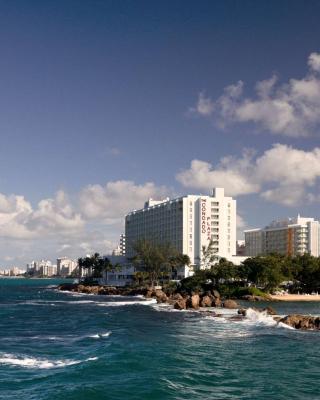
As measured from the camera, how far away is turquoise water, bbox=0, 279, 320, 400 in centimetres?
3834

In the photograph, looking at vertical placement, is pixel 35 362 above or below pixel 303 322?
below

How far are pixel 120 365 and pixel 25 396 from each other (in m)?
11.8

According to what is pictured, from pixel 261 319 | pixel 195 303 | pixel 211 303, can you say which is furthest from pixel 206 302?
pixel 261 319

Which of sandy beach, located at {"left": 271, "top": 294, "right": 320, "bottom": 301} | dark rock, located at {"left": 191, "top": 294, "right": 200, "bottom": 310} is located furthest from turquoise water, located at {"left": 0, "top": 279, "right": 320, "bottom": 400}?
sandy beach, located at {"left": 271, "top": 294, "right": 320, "bottom": 301}

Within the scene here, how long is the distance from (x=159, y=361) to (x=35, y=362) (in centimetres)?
1069

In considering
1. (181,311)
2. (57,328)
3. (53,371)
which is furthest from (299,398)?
(181,311)

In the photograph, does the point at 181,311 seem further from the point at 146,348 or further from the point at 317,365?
the point at 317,365

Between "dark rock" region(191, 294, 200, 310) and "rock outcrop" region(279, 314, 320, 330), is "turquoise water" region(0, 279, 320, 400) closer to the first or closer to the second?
"rock outcrop" region(279, 314, 320, 330)

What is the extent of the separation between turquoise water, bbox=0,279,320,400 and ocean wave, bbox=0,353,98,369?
3.3 inches

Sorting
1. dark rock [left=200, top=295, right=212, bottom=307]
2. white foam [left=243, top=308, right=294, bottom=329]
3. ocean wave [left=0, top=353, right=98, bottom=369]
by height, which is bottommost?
dark rock [left=200, top=295, right=212, bottom=307]

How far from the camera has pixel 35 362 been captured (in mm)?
48031

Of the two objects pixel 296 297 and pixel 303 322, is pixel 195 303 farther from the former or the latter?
pixel 296 297

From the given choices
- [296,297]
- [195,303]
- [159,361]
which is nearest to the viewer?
[159,361]

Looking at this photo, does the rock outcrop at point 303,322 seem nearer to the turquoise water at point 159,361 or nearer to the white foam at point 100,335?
the turquoise water at point 159,361
